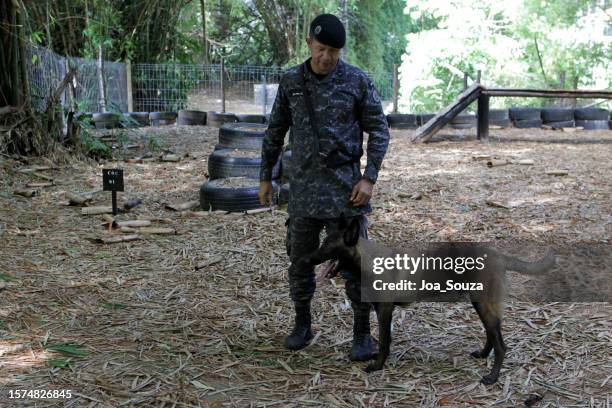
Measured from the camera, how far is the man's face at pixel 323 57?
132 inches

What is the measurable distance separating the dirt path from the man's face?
160 centimetres

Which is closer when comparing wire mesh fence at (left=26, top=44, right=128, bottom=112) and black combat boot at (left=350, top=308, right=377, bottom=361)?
black combat boot at (left=350, top=308, right=377, bottom=361)

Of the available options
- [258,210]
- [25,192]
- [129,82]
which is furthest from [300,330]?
[129,82]

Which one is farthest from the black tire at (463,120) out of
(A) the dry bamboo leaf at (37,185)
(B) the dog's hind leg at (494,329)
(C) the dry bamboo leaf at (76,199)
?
(B) the dog's hind leg at (494,329)

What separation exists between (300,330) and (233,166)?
13.9 feet

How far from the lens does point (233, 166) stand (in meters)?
7.78

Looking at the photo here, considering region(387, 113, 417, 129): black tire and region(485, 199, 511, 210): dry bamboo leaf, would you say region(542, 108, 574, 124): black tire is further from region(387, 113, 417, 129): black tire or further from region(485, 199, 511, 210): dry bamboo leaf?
region(485, 199, 511, 210): dry bamboo leaf

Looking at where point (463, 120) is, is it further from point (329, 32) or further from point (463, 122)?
point (329, 32)

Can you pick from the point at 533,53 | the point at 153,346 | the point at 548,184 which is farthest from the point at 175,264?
the point at 533,53

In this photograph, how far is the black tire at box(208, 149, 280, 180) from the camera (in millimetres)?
7730

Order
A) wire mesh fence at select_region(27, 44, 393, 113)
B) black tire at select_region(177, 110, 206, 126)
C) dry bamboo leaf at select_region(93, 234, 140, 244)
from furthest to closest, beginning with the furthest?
wire mesh fence at select_region(27, 44, 393, 113) < black tire at select_region(177, 110, 206, 126) < dry bamboo leaf at select_region(93, 234, 140, 244)

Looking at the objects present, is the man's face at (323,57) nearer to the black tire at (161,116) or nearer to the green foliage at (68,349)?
the green foliage at (68,349)

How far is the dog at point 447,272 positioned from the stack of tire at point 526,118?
1247cm

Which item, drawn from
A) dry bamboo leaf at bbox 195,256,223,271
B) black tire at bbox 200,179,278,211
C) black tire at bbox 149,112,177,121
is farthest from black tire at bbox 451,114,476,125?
dry bamboo leaf at bbox 195,256,223,271
